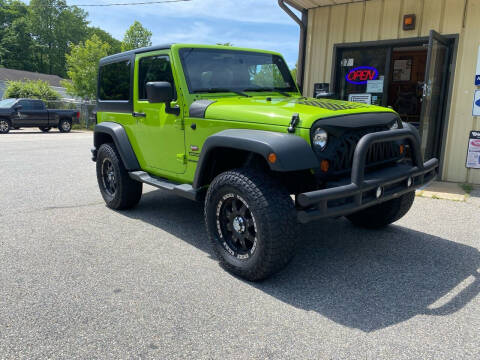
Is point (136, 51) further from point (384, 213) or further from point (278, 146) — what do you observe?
point (384, 213)

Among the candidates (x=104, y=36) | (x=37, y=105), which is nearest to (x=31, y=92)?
(x=37, y=105)

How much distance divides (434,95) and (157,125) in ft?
16.9

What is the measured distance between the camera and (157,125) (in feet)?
14.1

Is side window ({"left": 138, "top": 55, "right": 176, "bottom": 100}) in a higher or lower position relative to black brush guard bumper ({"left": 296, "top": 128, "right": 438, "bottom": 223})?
higher

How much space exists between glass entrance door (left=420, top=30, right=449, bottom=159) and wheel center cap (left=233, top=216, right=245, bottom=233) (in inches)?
180

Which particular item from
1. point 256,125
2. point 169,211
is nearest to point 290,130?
point 256,125

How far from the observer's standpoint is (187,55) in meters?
4.08

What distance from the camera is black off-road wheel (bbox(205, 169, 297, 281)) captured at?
114 inches

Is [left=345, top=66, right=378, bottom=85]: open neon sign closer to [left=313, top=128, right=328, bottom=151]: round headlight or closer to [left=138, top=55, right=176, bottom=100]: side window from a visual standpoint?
[left=138, top=55, right=176, bottom=100]: side window

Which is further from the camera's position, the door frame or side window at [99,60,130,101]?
the door frame

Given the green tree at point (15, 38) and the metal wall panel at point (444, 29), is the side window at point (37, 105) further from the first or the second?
the green tree at point (15, 38)

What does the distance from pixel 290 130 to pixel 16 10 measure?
79059 mm

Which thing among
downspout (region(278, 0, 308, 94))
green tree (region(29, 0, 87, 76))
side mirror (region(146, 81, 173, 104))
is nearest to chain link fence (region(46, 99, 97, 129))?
Result: downspout (region(278, 0, 308, 94))

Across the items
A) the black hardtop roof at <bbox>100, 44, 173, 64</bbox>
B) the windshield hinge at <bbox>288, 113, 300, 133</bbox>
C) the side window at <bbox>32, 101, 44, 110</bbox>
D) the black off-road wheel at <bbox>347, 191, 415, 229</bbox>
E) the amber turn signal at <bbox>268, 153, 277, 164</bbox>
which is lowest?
the black off-road wheel at <bbox>347, 191, 415, 229</bbox>
